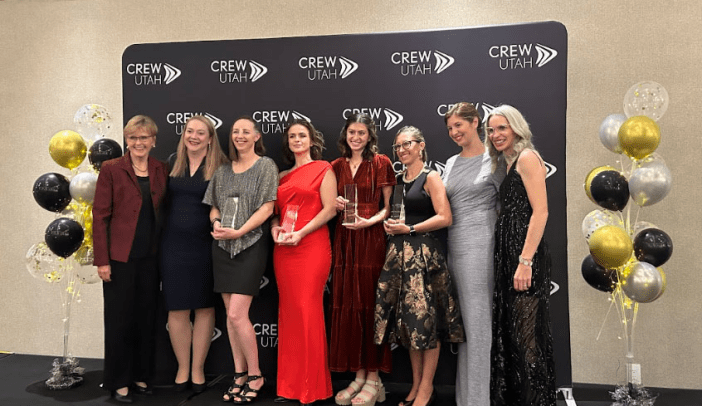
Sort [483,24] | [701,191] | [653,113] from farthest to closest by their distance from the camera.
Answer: [483,24] < [701,191] < [653,113]

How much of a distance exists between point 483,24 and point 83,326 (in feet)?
14.2

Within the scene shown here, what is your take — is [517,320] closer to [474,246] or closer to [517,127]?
[474,246]

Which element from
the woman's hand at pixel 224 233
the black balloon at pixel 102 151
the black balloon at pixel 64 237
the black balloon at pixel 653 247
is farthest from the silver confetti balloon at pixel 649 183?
the black balloon at pixel 64 237

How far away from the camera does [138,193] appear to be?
3.56 meters

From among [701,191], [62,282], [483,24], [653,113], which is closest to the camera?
[653,113]

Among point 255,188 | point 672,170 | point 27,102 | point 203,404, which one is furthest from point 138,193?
point 672,170

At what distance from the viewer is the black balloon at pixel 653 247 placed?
3334 mm

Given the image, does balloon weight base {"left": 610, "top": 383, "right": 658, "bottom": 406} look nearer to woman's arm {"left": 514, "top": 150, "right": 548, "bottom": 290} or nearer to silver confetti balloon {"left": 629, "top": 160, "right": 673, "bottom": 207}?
silver confetti balloon {"left": 629, "top": 160, "right": 673, "bottom": 207}

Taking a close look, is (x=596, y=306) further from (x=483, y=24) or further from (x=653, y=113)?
(x=483, y=24)

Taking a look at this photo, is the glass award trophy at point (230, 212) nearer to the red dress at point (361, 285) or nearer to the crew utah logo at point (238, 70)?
the red dress at point (361, 285)

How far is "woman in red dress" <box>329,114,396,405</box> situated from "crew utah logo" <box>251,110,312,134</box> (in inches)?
28.2

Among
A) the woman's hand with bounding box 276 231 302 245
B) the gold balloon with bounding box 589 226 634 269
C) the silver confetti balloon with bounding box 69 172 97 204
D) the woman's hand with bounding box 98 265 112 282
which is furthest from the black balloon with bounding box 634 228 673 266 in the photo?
the silver confetti balloon with bounding box 69 172 97 204

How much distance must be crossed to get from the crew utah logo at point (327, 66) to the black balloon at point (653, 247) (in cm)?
229

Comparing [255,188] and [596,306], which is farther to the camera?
[596,306]
